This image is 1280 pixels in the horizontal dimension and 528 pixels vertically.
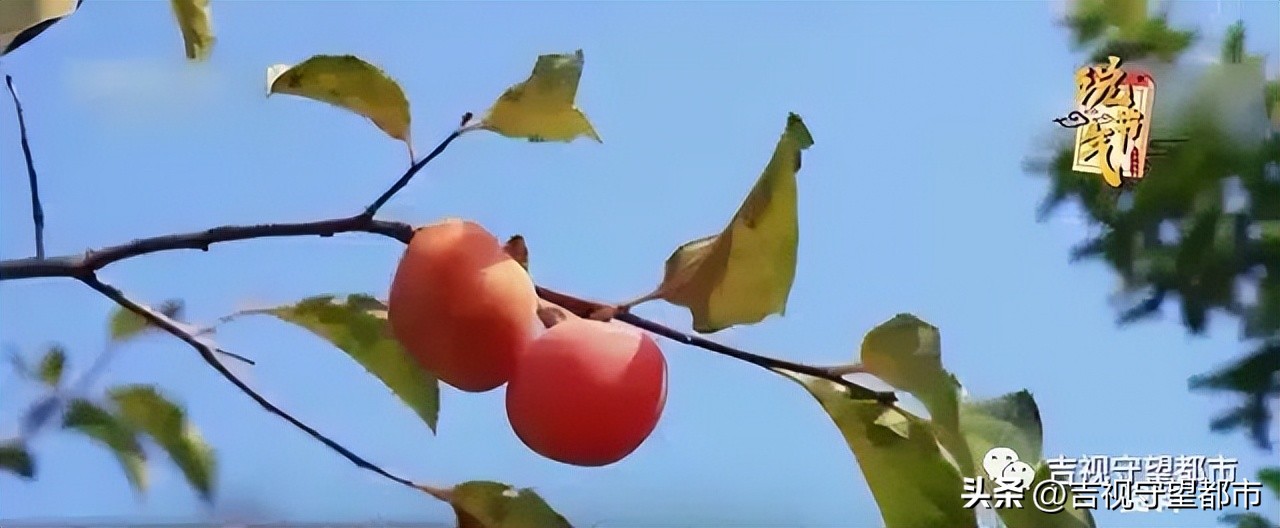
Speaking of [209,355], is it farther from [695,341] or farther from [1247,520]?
[1247,520]

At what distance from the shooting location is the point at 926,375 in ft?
1.84

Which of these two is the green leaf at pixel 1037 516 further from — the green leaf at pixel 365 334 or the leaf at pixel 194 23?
the leaf at pixel 194 23

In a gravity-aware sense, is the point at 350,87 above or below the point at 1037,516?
above

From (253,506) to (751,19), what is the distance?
0.43 meters

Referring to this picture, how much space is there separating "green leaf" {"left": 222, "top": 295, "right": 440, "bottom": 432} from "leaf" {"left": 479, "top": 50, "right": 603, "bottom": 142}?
12cm

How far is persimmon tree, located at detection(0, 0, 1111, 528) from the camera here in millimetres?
553

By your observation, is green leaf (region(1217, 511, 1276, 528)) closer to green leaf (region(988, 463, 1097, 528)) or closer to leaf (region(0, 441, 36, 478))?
green leaf (region(988, 463, 1097, 528))

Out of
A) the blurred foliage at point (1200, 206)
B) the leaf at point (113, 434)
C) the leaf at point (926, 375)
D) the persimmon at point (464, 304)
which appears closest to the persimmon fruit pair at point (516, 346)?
the persimmon at point (464, 304)

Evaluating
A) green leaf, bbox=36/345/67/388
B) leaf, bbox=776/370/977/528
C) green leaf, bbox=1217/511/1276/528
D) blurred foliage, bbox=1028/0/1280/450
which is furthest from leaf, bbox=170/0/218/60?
green leaf, bbox=1217/511/1276/528

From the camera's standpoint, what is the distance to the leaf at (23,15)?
590 millimetres

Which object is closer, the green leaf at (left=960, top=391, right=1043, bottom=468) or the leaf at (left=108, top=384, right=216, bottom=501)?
the green leaf at (left=960, top=391, right=1043, bottom=468)

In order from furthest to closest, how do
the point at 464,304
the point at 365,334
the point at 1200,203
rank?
the point at 1200,203 → the point at 365,334 → the point at 464,304
